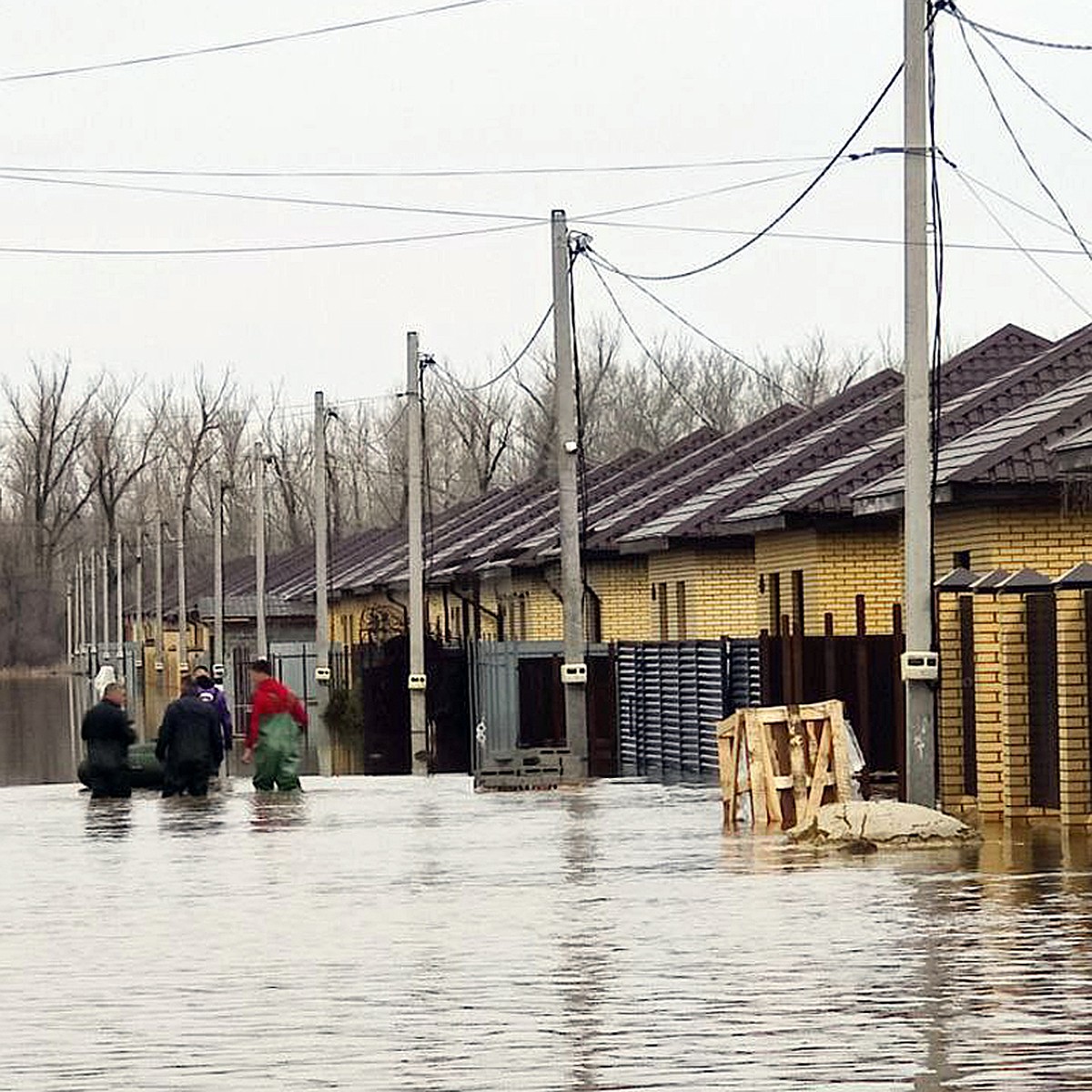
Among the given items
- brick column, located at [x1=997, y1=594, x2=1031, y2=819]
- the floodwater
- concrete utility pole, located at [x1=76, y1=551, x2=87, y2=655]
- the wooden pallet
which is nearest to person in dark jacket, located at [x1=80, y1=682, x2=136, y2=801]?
the floodwater

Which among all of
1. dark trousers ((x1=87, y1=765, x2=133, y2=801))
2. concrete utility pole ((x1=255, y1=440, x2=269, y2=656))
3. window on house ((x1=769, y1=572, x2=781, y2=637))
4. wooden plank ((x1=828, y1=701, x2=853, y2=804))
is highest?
concrete utility pole ((x1=255, y1=440, x2=269, y2=656))

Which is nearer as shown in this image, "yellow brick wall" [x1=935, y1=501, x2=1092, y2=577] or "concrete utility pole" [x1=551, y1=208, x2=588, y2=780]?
"yellow brick wall" [x1=935, y1=501, x2=1092, y2=577]

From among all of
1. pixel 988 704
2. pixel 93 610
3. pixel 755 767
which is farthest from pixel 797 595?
pixel 93 610

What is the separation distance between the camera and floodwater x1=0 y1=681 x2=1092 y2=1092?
10.8 m

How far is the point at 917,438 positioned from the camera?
23.1m

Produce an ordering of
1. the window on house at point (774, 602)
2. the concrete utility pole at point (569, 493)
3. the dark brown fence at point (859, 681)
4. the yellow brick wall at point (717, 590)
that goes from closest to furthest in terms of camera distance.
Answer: the dark brown fence at point (859, 681) → the concrete utility pole at point (569, 493) → the window on house at point (774, 602) → the yellow brick wall at point (717, 590)

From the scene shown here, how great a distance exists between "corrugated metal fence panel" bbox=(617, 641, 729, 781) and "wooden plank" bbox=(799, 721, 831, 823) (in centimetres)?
1377

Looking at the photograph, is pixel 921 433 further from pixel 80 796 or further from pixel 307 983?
pixel 80 796

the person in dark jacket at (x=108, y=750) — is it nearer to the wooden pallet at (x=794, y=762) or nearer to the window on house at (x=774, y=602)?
the window on house at (x=774, y=602)

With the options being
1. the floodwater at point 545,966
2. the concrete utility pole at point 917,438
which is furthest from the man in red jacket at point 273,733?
the concrete utility pole at point 917,438

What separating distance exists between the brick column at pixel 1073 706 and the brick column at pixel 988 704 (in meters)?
1.01

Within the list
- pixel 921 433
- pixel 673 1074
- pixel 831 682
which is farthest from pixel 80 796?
pixel 673 1074

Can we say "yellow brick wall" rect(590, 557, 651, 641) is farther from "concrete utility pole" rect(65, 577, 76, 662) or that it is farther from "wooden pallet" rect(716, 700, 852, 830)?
"concrete utility pole" rect(65, 577, 76, 662)

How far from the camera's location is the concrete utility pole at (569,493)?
123 ft
